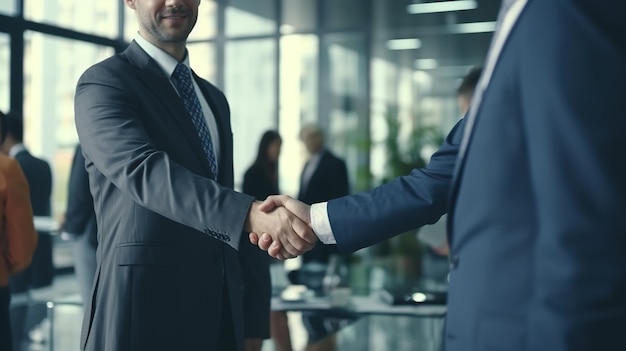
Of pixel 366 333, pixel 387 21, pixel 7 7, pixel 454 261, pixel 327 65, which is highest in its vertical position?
pixel 387 21

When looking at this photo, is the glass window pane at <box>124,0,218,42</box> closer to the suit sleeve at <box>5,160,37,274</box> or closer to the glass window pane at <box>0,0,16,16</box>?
the glass window pane at <box>0,0,16,16</box>

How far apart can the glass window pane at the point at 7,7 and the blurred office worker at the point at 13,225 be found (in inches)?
191

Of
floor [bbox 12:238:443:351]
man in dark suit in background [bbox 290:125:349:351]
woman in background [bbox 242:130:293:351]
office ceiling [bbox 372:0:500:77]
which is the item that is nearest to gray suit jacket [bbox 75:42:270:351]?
floor [bbox 12:238:443:351]

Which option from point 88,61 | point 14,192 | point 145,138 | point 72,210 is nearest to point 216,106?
point 145,138

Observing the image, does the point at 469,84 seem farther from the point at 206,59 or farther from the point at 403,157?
the point at 206,59

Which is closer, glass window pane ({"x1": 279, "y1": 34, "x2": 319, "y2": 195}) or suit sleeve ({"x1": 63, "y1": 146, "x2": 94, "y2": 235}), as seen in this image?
suit sleeve ({"x1": 63, "y1": 146, "x2": 94, "y2": 235})

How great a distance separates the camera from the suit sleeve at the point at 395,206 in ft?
5.83

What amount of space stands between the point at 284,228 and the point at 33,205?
4392mm

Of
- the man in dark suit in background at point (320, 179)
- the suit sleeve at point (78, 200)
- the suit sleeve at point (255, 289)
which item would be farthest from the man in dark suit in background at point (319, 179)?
the suit sleeve at point (255, 289)

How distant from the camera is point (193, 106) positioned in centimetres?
213

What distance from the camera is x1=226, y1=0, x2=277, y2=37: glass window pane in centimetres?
1138

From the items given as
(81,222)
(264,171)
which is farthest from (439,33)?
(81,222)

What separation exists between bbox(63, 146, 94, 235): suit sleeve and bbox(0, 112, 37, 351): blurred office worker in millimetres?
1001

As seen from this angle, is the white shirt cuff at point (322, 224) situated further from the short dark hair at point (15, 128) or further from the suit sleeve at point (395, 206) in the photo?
the short dark hair at point (15, 128)
